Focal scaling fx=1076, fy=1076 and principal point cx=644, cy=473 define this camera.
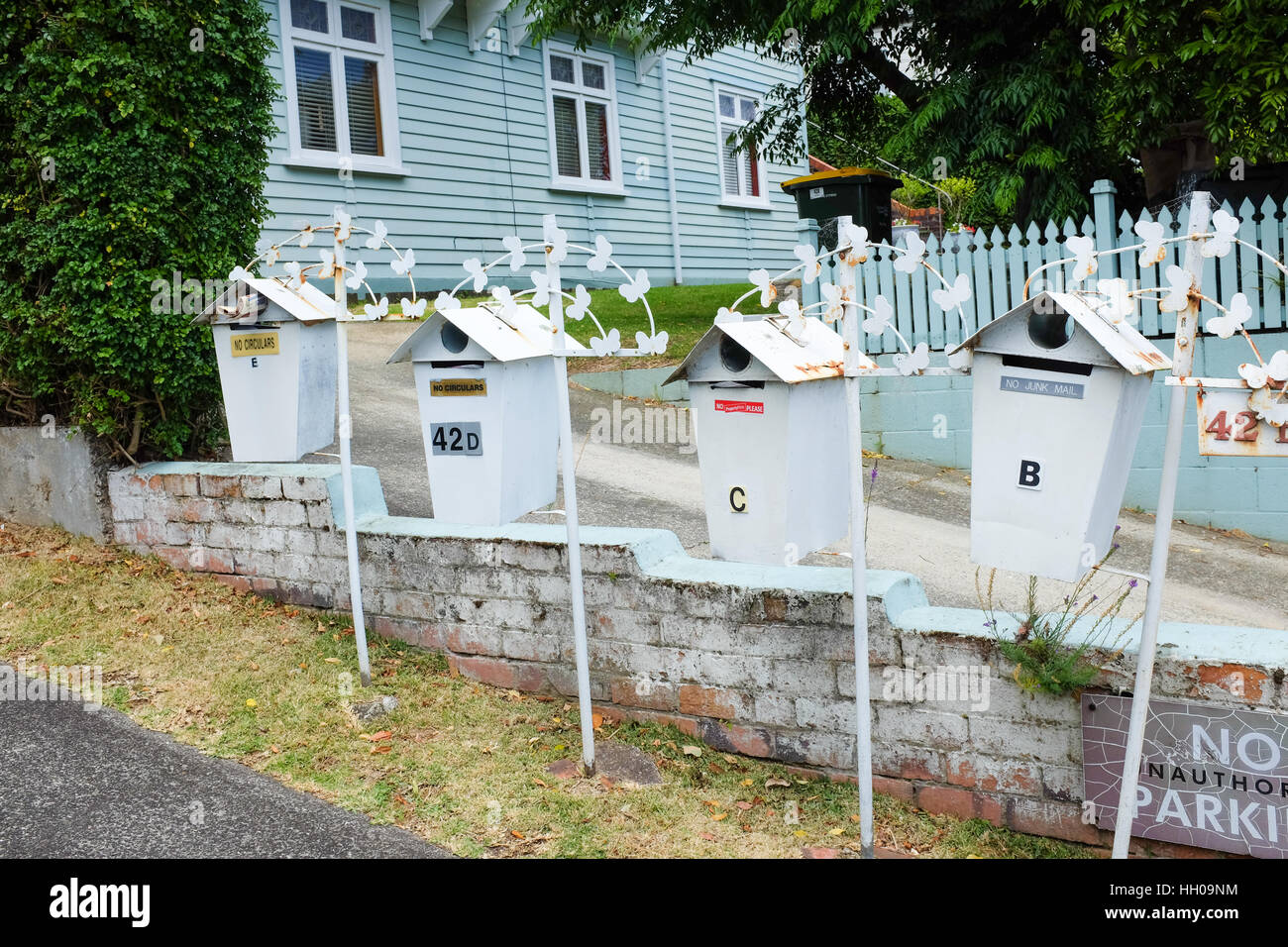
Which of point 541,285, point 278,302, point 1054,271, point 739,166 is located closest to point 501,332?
point 541,285

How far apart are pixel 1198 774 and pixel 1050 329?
4.63ft

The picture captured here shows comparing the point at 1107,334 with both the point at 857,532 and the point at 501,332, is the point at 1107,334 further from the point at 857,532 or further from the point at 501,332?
the point at 501,332

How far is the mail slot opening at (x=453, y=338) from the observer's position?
13.9ft

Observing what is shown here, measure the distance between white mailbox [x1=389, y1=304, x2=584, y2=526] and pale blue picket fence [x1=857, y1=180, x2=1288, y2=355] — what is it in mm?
3306

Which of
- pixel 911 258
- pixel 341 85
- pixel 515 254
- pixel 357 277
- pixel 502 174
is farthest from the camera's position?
pixel 502 174

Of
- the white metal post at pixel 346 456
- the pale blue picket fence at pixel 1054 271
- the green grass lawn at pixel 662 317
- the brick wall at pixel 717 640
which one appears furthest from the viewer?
the green grass lawn at pixel 662 317

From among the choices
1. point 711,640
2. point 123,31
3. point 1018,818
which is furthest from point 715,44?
point 1018,818

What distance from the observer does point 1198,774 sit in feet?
10.5

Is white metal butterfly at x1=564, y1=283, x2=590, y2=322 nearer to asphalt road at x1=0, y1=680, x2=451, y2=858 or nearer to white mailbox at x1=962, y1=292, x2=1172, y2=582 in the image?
white mailbox at x1=962, y1=292, x2=1172, y2=582

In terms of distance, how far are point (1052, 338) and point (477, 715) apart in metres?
2.67

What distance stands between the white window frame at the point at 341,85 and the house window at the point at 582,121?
8.35 ft

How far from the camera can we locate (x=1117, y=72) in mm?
7410

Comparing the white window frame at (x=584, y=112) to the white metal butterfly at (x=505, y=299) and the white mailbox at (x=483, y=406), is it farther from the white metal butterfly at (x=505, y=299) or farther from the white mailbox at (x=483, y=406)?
the white metal butterfly at (x=505, y=299)

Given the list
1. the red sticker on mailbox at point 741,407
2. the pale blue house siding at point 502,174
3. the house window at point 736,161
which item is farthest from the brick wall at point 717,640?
the house window at point 736,161
